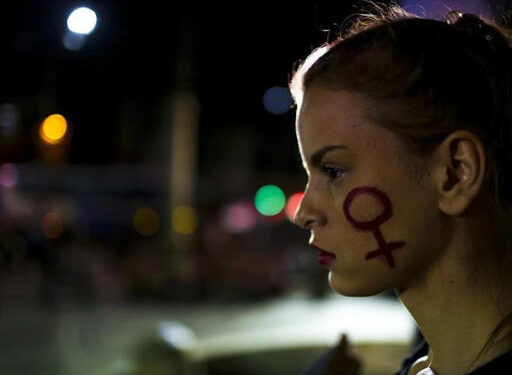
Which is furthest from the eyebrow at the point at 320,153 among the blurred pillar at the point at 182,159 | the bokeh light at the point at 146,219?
the bokeh light at the point at 146,219

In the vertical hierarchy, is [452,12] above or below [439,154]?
above

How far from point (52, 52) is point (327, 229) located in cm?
448

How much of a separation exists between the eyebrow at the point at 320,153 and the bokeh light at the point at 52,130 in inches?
444

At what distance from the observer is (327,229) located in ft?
5.26

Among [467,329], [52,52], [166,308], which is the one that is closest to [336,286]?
[467,329]

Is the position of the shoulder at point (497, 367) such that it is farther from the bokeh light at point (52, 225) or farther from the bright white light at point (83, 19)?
the bokeh light at point (52, 225)

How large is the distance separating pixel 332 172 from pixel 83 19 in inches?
79.9

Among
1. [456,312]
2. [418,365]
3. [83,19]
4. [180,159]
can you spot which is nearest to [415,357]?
[418,365]

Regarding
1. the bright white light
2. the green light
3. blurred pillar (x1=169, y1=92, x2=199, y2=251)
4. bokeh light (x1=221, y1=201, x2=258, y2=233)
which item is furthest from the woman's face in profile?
the green light

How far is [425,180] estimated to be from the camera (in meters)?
1.52

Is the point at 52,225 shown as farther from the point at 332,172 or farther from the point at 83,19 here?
the point at 332,172

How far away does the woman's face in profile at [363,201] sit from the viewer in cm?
153

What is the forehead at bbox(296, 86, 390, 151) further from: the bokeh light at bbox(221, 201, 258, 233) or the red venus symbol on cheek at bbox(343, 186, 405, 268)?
the bokeh light at bbox(221, 201, 258, 233)

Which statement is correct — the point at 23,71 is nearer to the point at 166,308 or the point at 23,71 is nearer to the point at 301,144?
the point at 301,144
